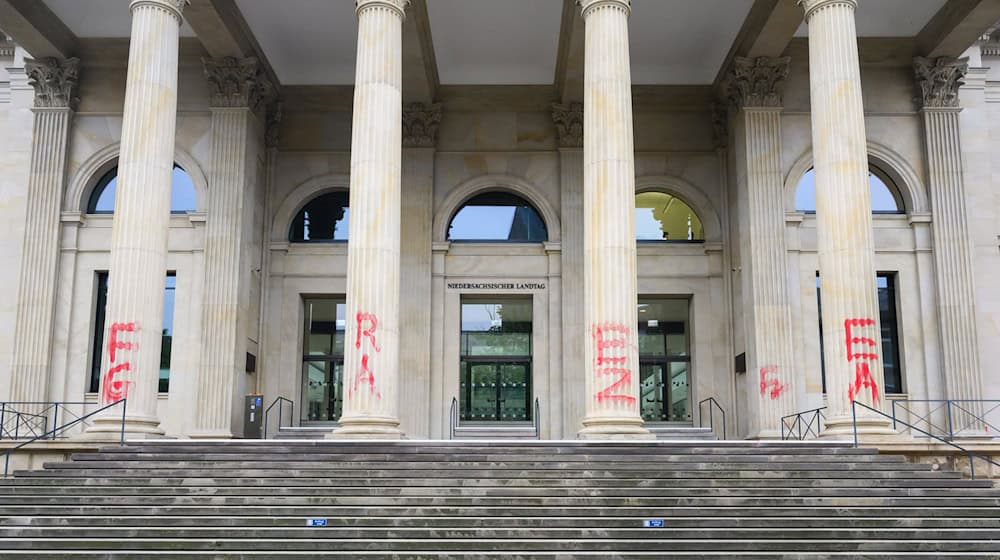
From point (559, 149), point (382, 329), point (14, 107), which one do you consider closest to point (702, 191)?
point (559, 149)

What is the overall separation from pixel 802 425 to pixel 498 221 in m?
11.0

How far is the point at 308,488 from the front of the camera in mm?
15836

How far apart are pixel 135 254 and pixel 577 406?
42.8 ft

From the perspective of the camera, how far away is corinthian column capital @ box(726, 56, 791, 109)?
87.6ft

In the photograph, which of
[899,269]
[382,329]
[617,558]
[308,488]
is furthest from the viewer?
[899,269]

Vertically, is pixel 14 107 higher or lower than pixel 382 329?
higher

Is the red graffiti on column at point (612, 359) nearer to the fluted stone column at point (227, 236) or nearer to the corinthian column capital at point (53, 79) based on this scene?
the fluted stone column at point (227, 236)

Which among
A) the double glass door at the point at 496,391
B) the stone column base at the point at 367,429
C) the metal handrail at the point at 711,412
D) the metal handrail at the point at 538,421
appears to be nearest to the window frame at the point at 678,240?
the metal handrail at the point at 711,412

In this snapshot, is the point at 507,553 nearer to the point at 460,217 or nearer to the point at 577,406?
the point at 577,406

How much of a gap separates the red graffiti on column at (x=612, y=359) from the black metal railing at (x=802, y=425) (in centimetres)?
683

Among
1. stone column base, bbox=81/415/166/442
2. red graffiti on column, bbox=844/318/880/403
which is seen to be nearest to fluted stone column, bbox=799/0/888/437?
red graffiti on column, bbox=844/318/880/403

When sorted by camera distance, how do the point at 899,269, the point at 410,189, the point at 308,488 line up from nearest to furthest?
the point at 308,488 → the point at 899,269 → the point at 410,189

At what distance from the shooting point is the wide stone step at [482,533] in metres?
14.1

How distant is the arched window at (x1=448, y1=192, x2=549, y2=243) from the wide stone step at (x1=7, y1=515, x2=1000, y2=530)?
15.8m
